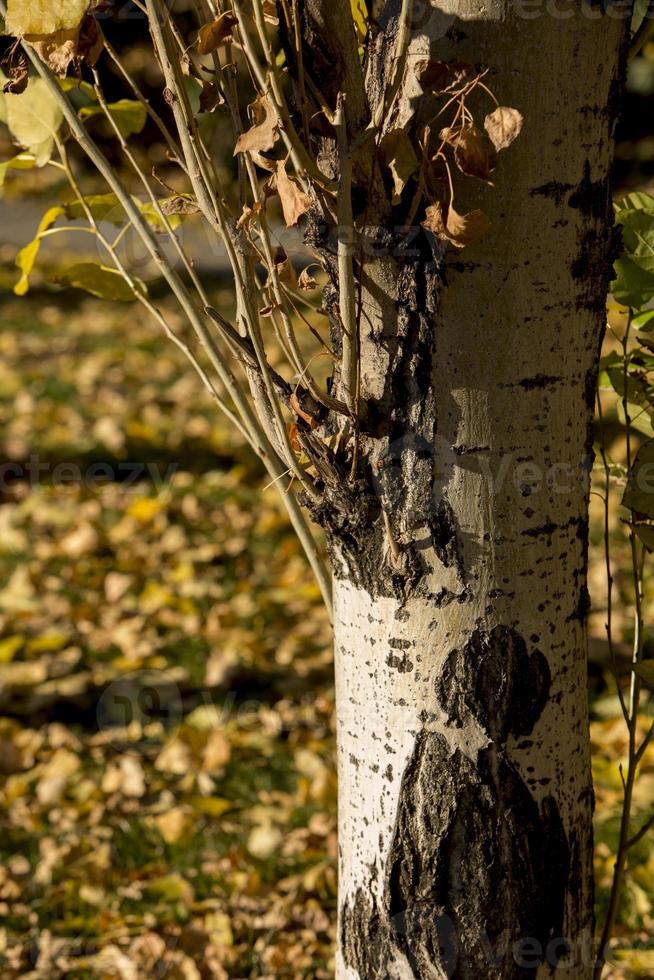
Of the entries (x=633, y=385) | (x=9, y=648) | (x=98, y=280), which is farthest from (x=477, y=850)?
(x=9, y=648)

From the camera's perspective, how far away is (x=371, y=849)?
110cm

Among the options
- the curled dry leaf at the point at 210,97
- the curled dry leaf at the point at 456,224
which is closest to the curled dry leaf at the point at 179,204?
the curled dry leaf at the point at 210,97

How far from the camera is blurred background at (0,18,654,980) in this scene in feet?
5.92

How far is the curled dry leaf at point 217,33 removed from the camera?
841 mm

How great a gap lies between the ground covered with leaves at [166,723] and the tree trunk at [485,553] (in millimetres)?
711

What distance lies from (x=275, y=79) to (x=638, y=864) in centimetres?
168

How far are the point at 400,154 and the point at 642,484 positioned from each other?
0.48 meters

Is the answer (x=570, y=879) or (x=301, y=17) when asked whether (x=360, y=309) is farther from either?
(x=570, y=879)

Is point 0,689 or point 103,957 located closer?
point 103,957


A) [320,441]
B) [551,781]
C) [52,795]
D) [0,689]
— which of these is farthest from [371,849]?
[0,689]

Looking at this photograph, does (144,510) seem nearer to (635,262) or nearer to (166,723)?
(166,723)

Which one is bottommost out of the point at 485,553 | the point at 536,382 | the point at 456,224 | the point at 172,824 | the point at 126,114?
the point at 172,824

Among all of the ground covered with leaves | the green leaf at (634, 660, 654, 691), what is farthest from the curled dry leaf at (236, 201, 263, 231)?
the ground covered with leaves
